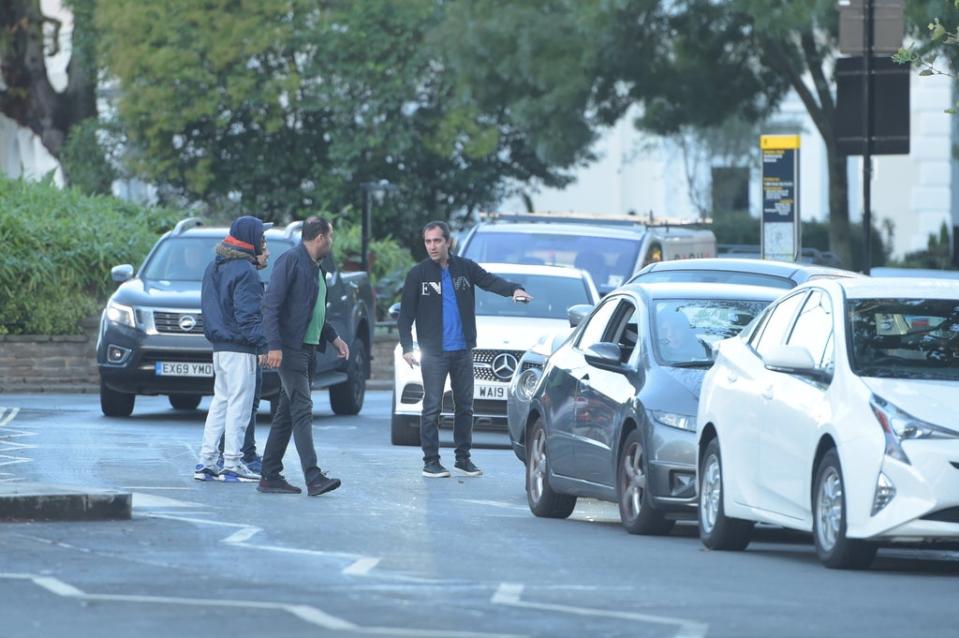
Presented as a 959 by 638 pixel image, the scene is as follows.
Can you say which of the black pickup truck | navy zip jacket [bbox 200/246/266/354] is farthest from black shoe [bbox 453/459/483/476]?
the black pickup truck

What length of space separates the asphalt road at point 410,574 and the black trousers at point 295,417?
214mm

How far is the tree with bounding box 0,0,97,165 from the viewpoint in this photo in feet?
147

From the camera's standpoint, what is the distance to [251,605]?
9.52 meters

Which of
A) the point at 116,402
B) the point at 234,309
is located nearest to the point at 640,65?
the point at 116,402

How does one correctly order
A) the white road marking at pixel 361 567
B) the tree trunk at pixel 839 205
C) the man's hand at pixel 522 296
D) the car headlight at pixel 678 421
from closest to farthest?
the white road marking at pixel 361 567 → the car headlight at pixel 678 421 → the man's hand at pixel 522 296 → the tree trunk at pixel 839 205

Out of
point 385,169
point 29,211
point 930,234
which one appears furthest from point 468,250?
point 930,234

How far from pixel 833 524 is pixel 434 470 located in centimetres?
637

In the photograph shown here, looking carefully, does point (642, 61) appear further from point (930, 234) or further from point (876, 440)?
point (876, 440)

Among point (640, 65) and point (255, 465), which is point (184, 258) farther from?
point (640, 65)

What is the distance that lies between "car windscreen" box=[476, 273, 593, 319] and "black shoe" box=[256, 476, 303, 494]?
246 inches

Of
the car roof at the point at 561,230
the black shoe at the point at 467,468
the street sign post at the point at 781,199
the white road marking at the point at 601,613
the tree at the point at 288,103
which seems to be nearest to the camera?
the white road marking at the point at 601,613

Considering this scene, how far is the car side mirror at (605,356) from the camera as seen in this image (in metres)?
13.8

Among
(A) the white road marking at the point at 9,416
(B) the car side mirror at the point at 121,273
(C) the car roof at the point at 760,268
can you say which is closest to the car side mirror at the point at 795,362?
(C) the car roof at the point at 760,268

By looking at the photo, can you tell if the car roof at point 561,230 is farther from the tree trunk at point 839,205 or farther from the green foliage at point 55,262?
the tree trunk at point 839,205
